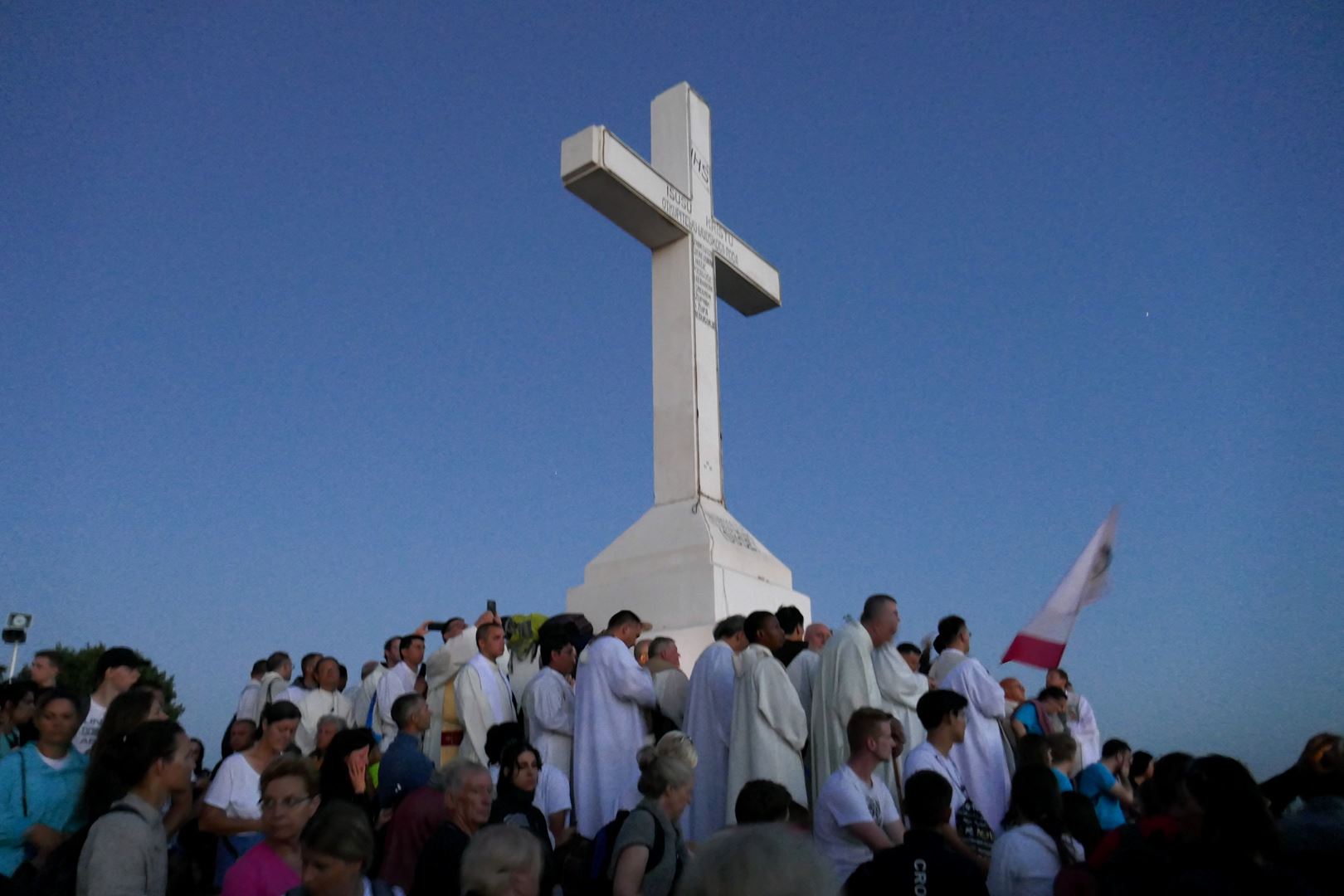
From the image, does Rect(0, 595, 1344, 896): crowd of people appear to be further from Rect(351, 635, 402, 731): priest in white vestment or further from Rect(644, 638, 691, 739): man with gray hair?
Rect(351, 635, 402, 731): priest in white vestment

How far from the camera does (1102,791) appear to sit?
22.7 ft

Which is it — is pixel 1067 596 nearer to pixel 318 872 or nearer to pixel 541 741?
pixel 541 741

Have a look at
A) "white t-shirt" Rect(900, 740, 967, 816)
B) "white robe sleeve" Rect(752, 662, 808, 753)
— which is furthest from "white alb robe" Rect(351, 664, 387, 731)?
"white t-shirt" Rect(900, 740, 967, 816)

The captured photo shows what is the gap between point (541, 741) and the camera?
7.45 m

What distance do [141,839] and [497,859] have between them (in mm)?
1319

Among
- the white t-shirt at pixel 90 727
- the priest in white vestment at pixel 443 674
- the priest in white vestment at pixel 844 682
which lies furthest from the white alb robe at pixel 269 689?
the priest in white vestment at pixel 844 682

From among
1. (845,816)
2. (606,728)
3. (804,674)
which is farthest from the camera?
(804,674)

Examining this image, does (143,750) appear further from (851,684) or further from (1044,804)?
(851,684)

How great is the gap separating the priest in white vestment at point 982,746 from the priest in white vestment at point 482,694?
2847 millimetres

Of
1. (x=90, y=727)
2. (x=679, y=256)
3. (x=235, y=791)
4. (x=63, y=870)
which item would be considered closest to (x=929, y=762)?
(x=235, y=791)

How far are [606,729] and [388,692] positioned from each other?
8.87 feet

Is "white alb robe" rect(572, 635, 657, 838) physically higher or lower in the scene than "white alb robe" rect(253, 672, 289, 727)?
lower

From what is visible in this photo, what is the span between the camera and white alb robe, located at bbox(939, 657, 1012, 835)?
683cm

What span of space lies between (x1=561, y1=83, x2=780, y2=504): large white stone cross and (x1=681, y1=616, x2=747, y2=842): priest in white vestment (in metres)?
3.72
